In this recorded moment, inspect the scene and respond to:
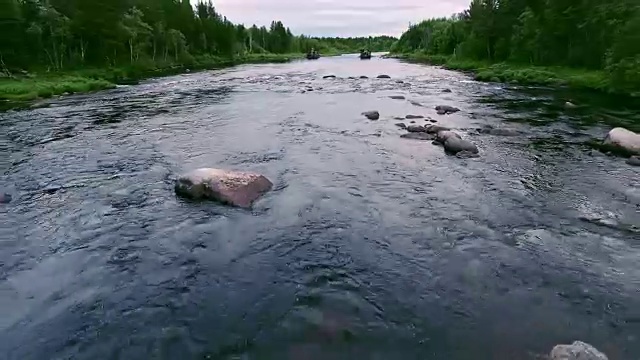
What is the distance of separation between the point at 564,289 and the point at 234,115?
19.2 meters

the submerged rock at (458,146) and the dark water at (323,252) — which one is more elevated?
the submerged rock at (458,146)

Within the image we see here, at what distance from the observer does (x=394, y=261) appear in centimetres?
832

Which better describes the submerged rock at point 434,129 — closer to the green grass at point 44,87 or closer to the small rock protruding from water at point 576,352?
the small rock protruding from water at point 576,352

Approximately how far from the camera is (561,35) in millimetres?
44062

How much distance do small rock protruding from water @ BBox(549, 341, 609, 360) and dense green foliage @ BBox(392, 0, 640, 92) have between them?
2656 centimetres

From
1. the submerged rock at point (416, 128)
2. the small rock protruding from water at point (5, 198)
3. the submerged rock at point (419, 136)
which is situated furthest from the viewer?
the submerged rock at point (416, 128)

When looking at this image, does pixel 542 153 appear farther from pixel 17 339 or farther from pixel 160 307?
pixel 17 339

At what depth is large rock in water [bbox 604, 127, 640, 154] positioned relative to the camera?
14562mm

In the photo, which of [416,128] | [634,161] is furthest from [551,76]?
[634,161]

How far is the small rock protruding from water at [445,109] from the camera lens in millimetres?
23577

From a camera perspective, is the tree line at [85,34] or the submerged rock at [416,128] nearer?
the submerged rock at [416,128]

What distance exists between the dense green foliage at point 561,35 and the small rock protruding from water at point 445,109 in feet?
38.1

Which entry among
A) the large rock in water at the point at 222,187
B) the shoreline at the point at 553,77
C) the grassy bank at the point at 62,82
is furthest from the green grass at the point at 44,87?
the shoreline at the point at 553,77

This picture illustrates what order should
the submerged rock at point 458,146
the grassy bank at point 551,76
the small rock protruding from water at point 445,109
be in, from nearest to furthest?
the submerged rock at point 458,146 < the small rock protruding from water at point 445,109 < the grassy bank at point 551,76
